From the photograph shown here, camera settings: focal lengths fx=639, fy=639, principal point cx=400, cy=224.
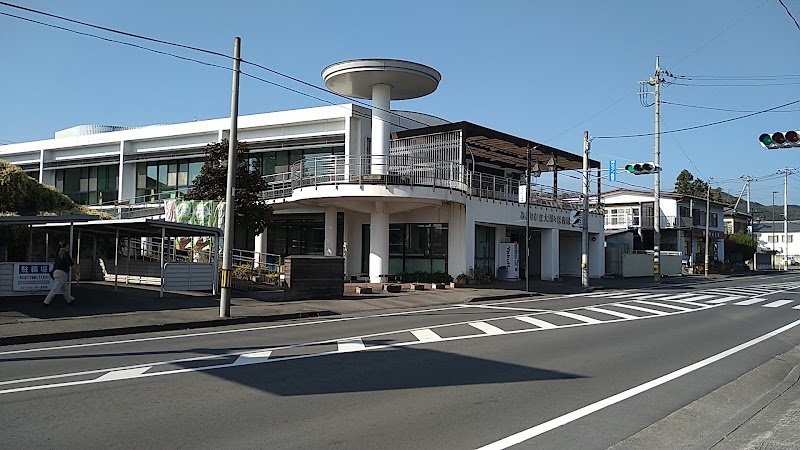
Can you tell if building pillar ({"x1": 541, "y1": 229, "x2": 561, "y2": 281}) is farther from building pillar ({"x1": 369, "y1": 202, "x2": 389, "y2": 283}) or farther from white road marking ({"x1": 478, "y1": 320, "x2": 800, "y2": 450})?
white road marking ({"x1": 478, "y1": 320, "x2": 800, "y2": 450})

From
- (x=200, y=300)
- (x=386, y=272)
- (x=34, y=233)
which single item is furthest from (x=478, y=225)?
(x=34, y=233)

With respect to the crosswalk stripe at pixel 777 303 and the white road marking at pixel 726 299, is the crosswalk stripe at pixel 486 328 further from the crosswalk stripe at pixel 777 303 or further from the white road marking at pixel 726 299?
the crosswalk stripe at pixel 777 303

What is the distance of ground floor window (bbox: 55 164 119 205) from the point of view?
161 ft

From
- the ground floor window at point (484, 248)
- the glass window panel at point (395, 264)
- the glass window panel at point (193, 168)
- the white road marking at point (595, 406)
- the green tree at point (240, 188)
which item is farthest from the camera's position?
the glass window panel at point (193, 168)

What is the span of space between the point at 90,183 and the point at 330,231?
26878 millimetres

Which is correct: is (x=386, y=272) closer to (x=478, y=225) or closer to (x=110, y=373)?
(x=478, y=225)

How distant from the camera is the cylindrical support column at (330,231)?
33.5 metres

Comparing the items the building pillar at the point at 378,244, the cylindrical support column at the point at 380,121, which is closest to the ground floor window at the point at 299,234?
the cylindrical support column at the point at 380,121

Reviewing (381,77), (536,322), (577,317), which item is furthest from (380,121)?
(536,322)

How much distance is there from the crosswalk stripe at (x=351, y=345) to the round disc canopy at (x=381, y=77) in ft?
65.6

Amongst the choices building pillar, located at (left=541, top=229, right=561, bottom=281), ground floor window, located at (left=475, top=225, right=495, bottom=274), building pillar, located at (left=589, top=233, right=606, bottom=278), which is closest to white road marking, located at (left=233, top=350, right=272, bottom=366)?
ground floor window, located at (left=475, top=225, right=495, bottom=274)

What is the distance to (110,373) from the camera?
Answer: 9.46 metres


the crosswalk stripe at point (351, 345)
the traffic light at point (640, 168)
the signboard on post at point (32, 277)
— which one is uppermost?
the traffic light at point (640, 168)

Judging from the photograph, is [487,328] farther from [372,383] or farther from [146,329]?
[146,329]
